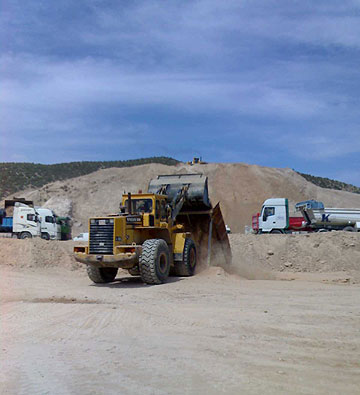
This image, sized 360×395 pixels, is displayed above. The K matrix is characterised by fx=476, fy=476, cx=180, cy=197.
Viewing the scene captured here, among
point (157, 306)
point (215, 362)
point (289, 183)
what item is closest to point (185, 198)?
point (157, 306)

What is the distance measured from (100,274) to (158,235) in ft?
7.63

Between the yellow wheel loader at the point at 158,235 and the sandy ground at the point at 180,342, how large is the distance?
169cm

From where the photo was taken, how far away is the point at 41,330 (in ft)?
26.2

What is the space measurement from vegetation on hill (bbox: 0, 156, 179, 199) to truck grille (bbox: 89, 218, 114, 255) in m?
58.9

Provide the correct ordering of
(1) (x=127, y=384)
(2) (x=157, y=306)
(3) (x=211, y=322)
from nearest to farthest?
(1) (x=127, y=384) < (3) (x=211, y=322) < (2) (x=157, y=306)

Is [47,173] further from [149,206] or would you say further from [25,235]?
[149,206]

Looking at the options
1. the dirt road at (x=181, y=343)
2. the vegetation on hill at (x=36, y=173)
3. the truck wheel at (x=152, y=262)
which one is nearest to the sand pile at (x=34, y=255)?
the truck wheel at (x=152, y=262)

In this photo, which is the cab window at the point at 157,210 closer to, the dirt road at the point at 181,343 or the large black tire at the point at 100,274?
the large black tire at the point at 100,274

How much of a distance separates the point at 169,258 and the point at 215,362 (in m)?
9.46

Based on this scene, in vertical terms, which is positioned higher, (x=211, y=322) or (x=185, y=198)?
(x=185, y=198)

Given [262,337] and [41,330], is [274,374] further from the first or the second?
[41,330]

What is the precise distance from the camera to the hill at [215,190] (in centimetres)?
5634

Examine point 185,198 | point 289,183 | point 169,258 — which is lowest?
point 169,258

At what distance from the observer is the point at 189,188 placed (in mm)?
17469
